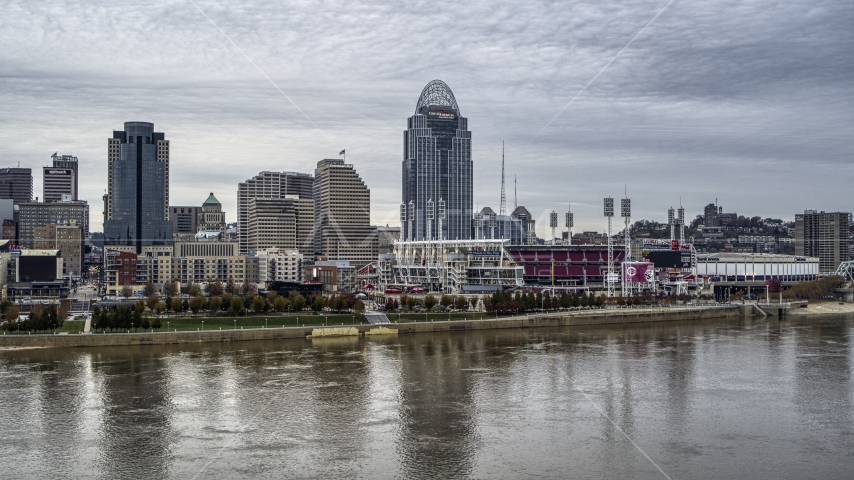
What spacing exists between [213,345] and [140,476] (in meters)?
23.4

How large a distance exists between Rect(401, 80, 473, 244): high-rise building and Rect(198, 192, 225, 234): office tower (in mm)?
36578

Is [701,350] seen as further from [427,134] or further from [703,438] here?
[427,134]

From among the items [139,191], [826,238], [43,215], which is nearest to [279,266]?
[139,191]

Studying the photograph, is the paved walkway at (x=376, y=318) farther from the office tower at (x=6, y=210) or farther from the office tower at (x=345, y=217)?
the office tower at (x=6, y=210)

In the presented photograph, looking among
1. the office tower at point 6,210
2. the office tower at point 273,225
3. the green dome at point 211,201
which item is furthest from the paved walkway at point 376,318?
the office tower at point 6,210

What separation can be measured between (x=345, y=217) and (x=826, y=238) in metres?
86.0

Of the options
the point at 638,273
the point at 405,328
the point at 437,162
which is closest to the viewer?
the point at 405,328

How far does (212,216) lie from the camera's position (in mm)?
163500

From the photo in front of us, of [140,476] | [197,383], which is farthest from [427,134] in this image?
[140,476]

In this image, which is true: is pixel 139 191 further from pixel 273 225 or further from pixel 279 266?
pixel 279 266

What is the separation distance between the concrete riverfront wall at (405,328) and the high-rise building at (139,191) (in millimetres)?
100089

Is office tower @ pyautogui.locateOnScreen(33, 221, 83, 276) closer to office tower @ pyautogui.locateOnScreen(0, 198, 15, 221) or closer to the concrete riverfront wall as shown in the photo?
office tower @ pyautogui.locateOnScreen(0, 198, 15, 221)

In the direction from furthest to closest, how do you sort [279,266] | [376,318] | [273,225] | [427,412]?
[273,225], [279,266], [376,318], [427,412]

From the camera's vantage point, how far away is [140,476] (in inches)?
800
